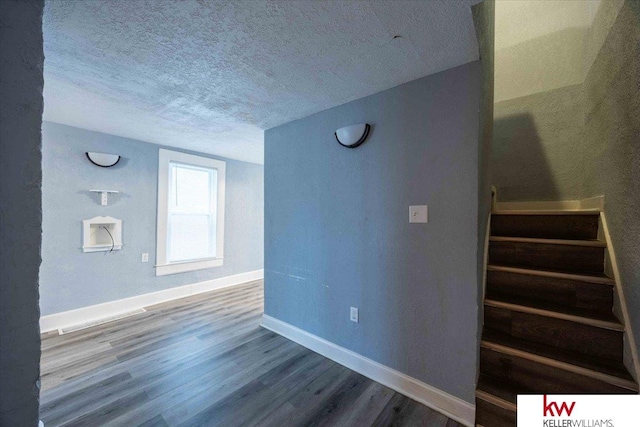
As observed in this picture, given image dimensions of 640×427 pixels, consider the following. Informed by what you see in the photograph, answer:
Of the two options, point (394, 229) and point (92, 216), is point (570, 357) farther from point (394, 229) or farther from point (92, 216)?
point (92, 216)

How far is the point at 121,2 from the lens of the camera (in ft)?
3.59

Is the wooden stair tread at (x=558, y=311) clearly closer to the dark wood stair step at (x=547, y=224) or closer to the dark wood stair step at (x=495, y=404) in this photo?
the dark wood stair step at (x=495, y=404)

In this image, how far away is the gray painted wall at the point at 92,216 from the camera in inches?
103

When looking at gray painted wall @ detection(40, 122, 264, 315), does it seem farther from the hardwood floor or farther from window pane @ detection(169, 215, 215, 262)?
the hardwood floor

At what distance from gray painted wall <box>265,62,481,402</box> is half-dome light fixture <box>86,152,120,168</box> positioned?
2.17 meters

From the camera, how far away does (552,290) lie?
1.65 metres

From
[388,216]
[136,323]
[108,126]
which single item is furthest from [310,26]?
[136,323]

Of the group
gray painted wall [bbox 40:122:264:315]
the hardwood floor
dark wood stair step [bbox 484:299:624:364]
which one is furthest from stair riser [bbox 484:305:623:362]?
gray painted wall [bbox 40:122:264:315]

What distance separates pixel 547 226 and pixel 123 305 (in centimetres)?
462

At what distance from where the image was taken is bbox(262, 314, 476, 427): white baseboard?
1508 millimetres

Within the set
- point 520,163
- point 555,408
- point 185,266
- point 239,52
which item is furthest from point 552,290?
point 185,266

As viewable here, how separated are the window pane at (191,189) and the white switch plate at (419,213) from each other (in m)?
3.40

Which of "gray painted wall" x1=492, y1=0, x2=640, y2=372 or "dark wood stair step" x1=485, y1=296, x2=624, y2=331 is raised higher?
"gray painted wall" x1=492, y1=0, x2=640, y2=372

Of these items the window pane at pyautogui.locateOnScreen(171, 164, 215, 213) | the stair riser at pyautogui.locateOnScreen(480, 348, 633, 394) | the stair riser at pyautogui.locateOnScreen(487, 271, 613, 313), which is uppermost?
the window pane at pyautogui.locateOnScreen(171, 164, 215, 213)
